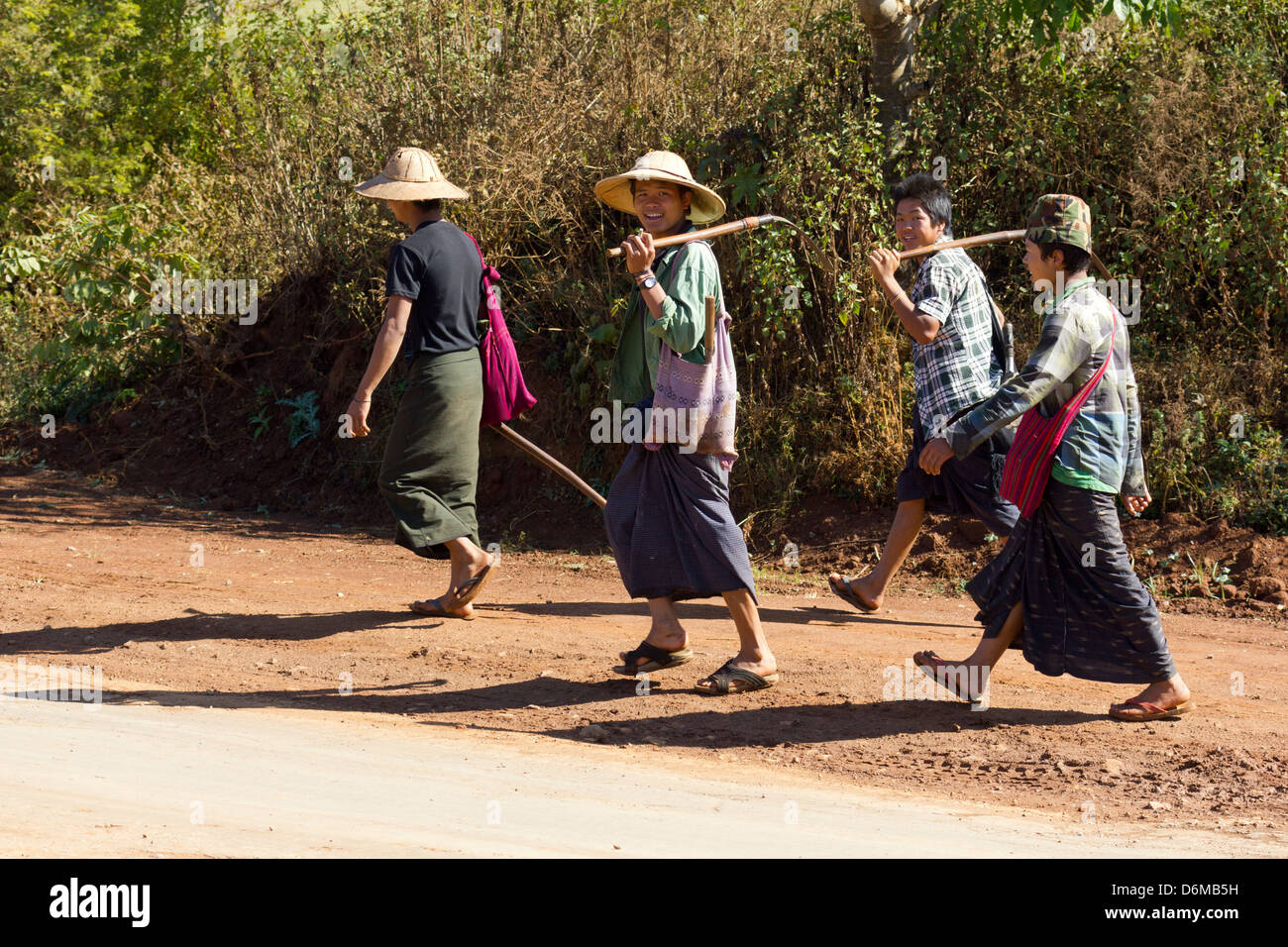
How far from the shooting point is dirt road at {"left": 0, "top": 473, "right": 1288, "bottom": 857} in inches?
155

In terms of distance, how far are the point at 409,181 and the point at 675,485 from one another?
2.11 meters

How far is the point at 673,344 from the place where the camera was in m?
5.00

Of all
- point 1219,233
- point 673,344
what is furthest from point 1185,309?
point 673,344

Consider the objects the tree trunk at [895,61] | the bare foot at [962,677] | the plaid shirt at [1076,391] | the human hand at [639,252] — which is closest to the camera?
the plaid shirt at [1076,391]

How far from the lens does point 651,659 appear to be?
5.63 meters

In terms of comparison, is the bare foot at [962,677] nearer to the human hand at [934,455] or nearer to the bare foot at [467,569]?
the human hand at [934,455]

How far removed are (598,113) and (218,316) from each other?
13.9 feet

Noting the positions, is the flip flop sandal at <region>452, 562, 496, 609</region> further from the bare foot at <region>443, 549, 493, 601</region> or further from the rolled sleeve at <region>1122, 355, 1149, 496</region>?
the rolled sleeve at <region>1122, 355, 1149, 496</region>

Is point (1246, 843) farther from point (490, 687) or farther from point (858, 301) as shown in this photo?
point (858, 301)

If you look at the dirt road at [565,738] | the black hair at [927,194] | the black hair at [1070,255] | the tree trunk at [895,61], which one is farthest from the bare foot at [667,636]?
the tree trunk at [895,61]

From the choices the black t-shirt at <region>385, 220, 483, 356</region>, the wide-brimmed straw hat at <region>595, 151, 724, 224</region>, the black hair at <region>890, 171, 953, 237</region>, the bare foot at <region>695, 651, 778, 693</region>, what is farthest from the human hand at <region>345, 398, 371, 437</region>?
the black hair at <region>890, 171, 953, 237</region>

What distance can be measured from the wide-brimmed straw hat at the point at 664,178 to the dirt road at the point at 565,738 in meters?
2.01

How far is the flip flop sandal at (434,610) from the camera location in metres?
6.80

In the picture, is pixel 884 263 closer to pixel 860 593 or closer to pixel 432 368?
pixel 860 593
